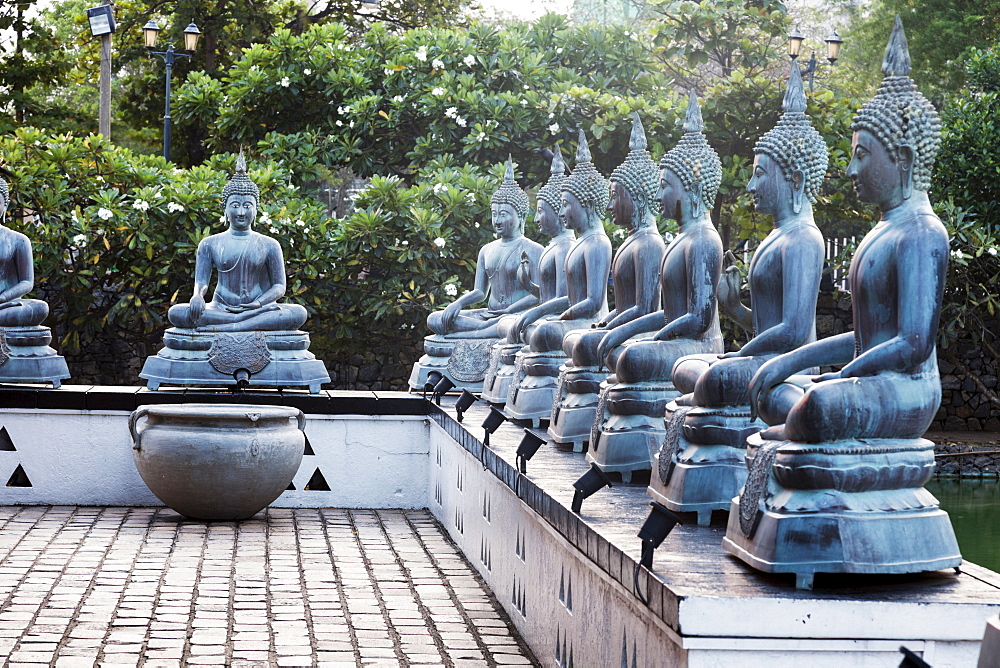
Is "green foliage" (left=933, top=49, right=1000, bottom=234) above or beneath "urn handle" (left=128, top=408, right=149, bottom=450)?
above

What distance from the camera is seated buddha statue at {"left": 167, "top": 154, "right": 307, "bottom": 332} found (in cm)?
946

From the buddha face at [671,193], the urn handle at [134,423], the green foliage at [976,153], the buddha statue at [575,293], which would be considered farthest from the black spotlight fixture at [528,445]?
the green foliage at [976,153]

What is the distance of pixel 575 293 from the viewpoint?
702 cm

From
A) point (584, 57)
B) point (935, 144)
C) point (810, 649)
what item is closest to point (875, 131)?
point (935, 144)

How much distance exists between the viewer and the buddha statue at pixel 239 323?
9406mm

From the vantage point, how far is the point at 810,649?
3.00 meters

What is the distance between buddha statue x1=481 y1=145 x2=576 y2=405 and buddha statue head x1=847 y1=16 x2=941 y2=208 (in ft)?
13.0

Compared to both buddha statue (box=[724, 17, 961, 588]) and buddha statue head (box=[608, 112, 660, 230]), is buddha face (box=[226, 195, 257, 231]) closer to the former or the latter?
buddha statue head (box=[608, 112, 660, 230])

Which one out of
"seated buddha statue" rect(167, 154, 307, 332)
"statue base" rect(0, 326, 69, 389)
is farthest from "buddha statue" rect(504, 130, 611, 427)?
"statue base" rect(0, 326, 69, 389)

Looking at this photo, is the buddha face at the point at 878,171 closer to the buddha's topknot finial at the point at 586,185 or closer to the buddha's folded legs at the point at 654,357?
the buddha's folded legs at the point at 654,357

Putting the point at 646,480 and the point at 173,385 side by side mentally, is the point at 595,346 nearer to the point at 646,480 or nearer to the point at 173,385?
the point at 646,480

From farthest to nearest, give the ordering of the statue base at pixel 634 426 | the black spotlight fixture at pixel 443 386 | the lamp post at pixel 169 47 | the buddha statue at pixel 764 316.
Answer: the lamp post at pixel 169 47 < the black spotlight fixture at pixel 443 386 < the statue base at pixel 634 426 < the buddha statue at pixel 764 316

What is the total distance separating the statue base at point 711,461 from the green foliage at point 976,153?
974cm

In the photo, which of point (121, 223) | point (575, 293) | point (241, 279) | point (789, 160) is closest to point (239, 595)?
point (575, 293)
